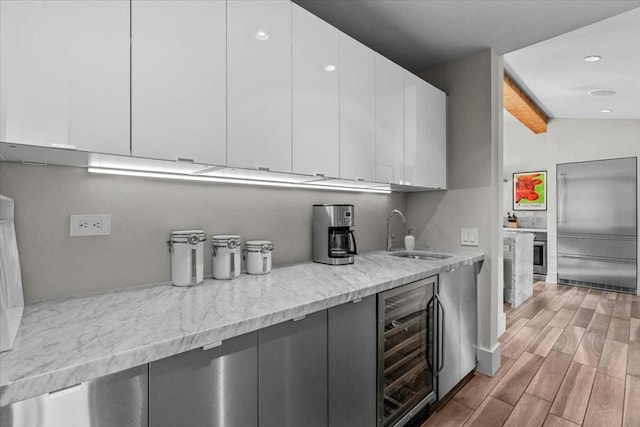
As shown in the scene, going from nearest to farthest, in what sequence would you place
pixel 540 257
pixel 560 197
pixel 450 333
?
pixel 450 333 → pixel 560 197 → pixel 540 257

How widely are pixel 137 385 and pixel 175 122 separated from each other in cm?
87

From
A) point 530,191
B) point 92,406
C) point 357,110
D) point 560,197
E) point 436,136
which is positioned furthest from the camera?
point 530,191

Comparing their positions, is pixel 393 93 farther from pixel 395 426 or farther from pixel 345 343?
pixel 395 426

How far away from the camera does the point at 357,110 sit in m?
1.92

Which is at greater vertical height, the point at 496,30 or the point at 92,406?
the point at 496,30

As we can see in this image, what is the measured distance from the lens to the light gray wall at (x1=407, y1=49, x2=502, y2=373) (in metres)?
2.49

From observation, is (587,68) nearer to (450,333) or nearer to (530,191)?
(450,333)

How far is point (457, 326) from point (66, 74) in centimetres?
241

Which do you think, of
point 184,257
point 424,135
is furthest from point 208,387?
point 424,135

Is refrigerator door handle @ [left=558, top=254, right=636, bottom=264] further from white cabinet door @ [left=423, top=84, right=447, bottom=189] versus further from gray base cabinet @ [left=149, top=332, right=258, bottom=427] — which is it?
gray base cabinet @ [left=149, top=332, right=258, bottom=427]

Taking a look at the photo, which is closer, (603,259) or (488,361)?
(488,361)

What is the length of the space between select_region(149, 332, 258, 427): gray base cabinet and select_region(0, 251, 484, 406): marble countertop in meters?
0.06

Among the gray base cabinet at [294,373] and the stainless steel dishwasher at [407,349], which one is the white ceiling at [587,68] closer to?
the stainless steel dishwasher at [407,349]

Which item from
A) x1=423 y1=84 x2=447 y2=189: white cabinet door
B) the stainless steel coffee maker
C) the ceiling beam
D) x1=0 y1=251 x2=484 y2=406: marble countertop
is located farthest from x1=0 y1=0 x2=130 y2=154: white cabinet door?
the ceiling beam
